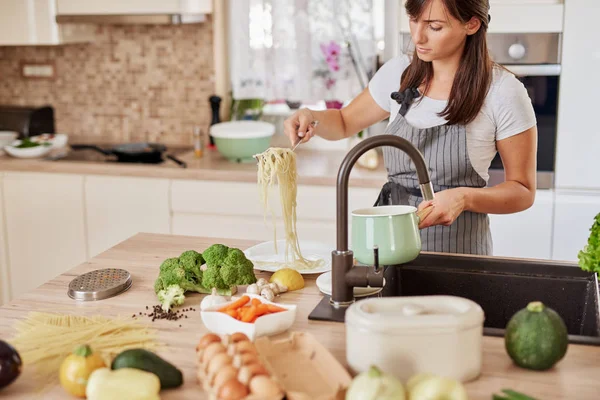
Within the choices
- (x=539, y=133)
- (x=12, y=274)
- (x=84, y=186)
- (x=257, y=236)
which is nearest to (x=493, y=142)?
(x=539, y=133)

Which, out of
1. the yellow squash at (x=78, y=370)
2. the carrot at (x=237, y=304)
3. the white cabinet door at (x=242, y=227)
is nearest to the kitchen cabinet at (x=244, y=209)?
the white cabinet door at (x=242, y=227)

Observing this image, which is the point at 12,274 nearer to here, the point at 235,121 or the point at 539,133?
the point at 235,121

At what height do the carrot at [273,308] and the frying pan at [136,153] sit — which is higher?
the frying pan at [136,153]

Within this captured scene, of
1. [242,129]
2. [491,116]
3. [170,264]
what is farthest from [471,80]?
[242,129]

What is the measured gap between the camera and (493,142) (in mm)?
2264

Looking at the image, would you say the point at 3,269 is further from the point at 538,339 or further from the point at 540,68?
the point at 538,339

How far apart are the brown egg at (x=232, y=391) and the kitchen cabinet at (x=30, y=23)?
3.01 m

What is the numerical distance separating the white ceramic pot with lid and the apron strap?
108 cm

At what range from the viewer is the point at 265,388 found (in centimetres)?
125

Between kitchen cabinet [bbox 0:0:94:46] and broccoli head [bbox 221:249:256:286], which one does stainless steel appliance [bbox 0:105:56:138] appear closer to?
kitchen cabinet [bbox 0:0:94:46]

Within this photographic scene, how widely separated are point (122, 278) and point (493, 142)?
112 centimetres

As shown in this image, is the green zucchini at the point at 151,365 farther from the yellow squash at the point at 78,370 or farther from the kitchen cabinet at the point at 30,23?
the kitchen cabinet at the point at 30,23

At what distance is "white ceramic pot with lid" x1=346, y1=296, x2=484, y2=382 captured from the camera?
133 cm

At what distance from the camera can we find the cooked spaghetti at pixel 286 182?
2.04 meters
